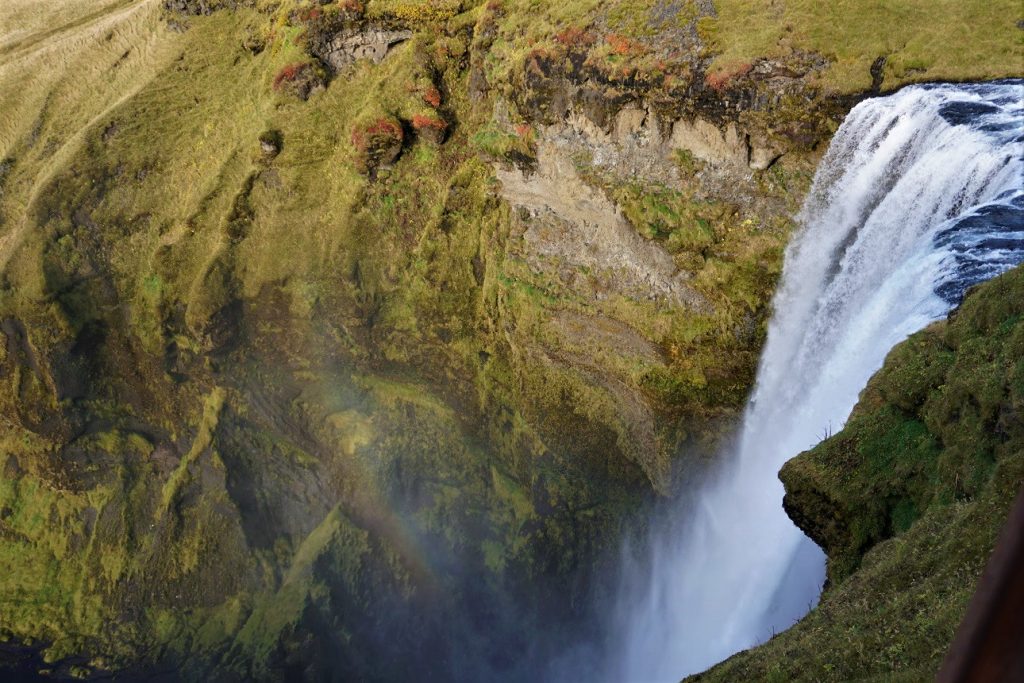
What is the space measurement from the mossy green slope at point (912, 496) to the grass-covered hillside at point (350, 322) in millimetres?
11721

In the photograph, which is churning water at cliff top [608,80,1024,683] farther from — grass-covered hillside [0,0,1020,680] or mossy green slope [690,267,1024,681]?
mossy green slope [690,267,1024,681]

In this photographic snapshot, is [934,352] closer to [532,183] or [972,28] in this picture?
[972,28]

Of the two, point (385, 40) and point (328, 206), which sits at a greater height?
Answer: point (385, 40)

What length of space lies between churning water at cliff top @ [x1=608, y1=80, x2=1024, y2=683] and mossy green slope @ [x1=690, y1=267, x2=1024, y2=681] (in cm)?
279

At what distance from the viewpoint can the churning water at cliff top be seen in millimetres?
17984

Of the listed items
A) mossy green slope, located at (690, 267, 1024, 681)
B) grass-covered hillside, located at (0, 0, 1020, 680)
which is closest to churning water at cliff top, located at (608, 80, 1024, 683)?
grass-covered hillside, located at (0, 0, 1020, 680)

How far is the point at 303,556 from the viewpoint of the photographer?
41.0m

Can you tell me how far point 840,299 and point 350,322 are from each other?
22882mm

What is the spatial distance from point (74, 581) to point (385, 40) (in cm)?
3192

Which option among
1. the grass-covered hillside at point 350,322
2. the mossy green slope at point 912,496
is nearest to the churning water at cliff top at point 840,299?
the grass-covered hillside at point 350,322

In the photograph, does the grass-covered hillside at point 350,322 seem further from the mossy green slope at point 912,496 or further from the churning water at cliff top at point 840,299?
the mossy green slope at point 912,496

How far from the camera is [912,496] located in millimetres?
14047

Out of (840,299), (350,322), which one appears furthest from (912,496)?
(350,322)

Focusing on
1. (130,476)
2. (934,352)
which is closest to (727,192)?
(934,352)
